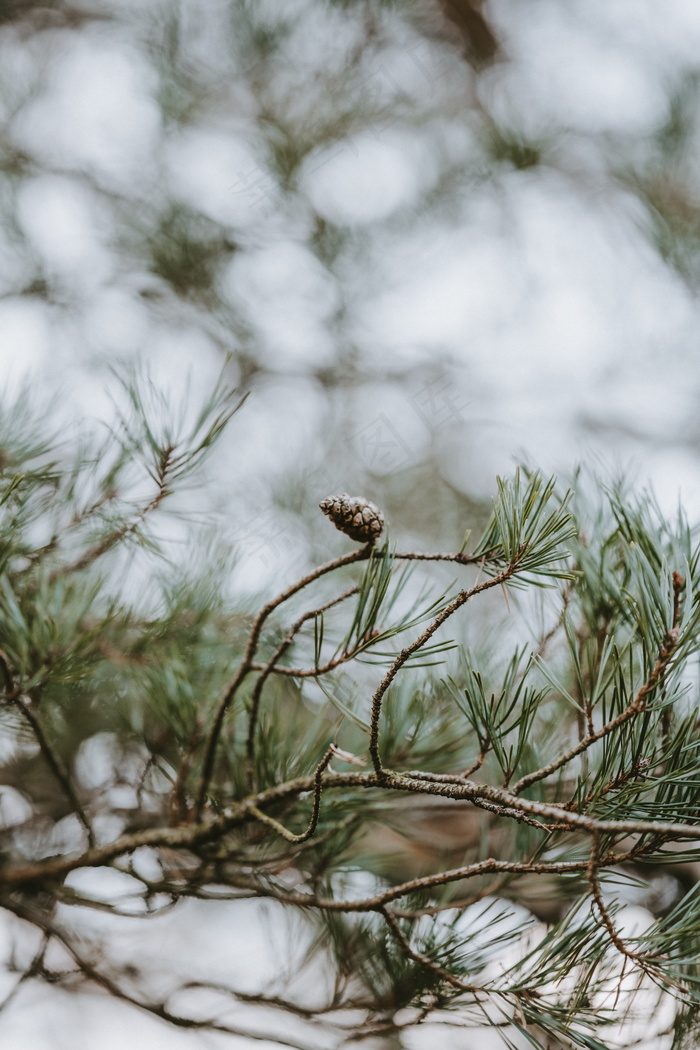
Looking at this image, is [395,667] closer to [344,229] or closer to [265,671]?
[265,671]

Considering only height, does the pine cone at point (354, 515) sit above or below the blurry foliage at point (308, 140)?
below

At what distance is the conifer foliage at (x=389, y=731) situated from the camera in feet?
0.76

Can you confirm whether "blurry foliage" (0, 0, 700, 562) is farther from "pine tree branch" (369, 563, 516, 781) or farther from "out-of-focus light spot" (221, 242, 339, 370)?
"pine tree branch" (369, 563, 516, 781)

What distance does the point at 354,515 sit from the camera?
24 cm

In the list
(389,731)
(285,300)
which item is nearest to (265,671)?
(389,731)

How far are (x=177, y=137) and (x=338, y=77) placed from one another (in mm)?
234

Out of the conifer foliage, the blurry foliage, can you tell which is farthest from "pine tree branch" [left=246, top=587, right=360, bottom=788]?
the blurry foliage

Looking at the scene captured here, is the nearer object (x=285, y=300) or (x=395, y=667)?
(x=395, y=667)

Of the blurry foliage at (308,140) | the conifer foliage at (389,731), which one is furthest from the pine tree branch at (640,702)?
the blurry foliage at (308,140)

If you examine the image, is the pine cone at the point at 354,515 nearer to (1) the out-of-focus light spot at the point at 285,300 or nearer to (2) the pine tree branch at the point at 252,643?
(2) the pine tree branch at the point at 252,643

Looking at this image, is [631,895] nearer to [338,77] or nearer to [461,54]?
[338,77]

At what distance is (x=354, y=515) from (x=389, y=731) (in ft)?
0.52

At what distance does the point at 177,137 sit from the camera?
2.91 ft

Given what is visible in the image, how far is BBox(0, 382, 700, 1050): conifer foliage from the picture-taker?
0.76ft
